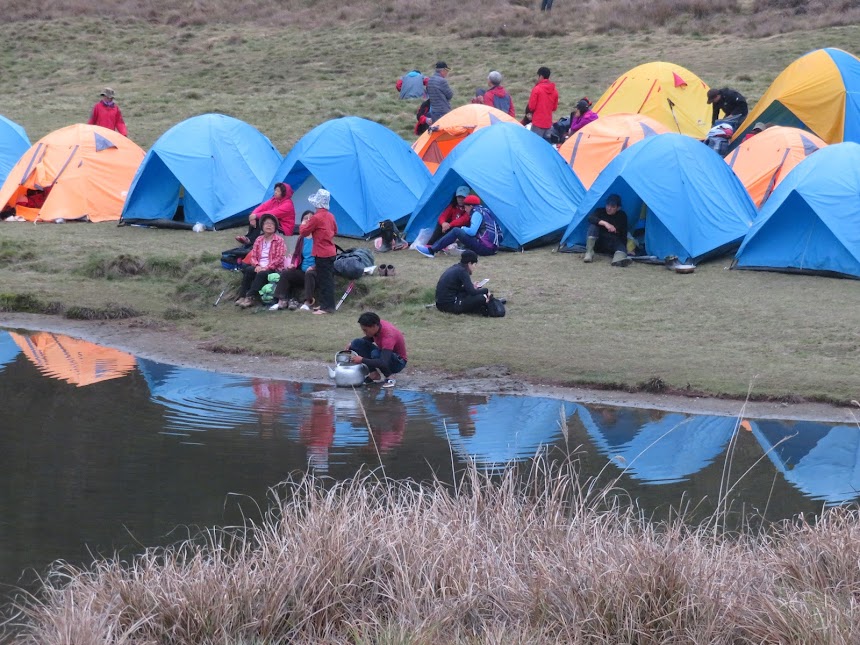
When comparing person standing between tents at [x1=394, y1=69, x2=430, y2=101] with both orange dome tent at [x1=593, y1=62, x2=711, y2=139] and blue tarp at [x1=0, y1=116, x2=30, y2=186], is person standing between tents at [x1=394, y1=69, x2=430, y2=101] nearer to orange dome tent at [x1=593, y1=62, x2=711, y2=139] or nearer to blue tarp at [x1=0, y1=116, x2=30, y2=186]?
orange dome tent at [x1=593, y1=62, x2=711, y2=139]

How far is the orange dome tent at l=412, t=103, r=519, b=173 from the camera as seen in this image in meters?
18.2

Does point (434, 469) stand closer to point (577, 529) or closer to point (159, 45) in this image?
point (577, 529)

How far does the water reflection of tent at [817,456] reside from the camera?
26.4ft

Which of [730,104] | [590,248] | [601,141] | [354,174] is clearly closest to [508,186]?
[590,248]

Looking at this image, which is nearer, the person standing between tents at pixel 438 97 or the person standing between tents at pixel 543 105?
the person standing between tents at pixel 543 105

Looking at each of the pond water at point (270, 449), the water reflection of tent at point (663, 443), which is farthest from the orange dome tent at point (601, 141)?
the water reflection of tent at point (663, 443)

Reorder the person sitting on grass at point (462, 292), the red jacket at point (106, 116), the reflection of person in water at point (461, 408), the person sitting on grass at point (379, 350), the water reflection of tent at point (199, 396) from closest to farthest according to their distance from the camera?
1. the reflection of person in water at point (461, 408)
2. the water reflection of tent at point (199, 396)
3. the person sitting on grass at point (379, 350)
4. the person sitting on grass at point (462, 292)
5. the red jacket at point (106, 116)

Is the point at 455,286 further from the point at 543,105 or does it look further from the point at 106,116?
the point at 106,116

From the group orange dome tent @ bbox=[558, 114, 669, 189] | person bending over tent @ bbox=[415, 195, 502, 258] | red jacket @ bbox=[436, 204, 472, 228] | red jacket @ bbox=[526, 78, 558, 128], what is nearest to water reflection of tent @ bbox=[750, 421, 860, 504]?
person bending over tent @ bbox=[415, 195, 502, 258]

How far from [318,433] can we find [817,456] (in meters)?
3.81

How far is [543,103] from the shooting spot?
19.4 metres

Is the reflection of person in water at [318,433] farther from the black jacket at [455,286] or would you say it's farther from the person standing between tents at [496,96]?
the person standing between tents at [496,96]

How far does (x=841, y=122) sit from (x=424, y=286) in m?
8.96

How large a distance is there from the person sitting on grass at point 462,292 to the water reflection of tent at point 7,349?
176 inches
